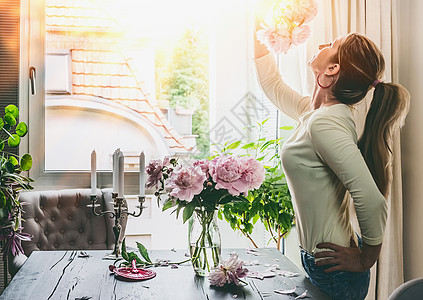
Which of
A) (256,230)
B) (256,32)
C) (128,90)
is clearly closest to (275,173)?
(256,230)

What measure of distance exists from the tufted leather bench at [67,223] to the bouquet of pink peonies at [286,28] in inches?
49.7

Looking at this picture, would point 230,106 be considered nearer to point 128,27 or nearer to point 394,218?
point 128,27

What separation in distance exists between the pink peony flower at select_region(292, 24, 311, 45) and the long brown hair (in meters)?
0.60

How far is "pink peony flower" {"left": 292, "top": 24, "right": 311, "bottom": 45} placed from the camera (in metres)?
2.27

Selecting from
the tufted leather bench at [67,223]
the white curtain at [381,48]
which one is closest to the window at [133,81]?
the tufted leather bench at [67,223]

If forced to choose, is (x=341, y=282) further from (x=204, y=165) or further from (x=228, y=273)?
(x=204, y=165)

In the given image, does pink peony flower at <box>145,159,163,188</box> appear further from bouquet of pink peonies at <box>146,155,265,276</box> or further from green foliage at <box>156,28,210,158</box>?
green foliage at <box>156,28,210,158</box>

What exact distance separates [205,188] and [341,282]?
523 mm

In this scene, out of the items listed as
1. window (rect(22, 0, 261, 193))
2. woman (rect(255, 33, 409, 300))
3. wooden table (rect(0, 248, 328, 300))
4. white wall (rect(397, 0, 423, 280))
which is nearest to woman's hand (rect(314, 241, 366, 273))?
woman (rect(255, 33, 409, 300))

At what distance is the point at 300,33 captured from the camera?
228 cm

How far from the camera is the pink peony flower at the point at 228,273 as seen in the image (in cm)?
161

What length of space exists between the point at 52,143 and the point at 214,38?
125 centimetres

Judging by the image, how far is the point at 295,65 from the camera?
311cm

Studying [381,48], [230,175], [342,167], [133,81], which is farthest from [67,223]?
[381,48]
